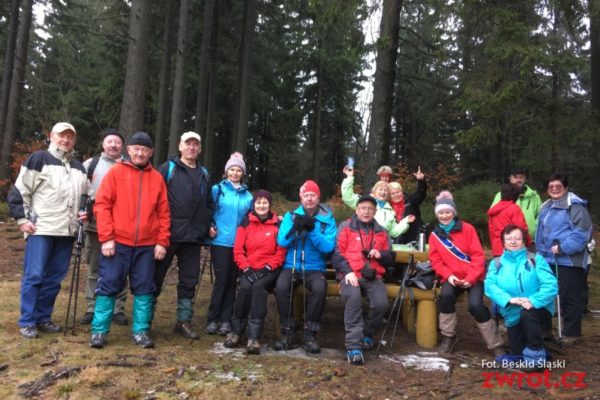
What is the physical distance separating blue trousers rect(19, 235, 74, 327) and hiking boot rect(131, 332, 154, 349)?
114 cm

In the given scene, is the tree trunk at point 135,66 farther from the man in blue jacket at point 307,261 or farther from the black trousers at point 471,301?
the black trousers at point 471,301

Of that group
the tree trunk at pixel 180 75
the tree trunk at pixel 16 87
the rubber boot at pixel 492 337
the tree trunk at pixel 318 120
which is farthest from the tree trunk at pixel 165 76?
the rubber boot at pixel 492 337

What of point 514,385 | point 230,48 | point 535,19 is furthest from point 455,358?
point 230,48

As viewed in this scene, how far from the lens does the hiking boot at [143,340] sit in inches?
188

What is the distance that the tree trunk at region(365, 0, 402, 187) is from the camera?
31.3 ft

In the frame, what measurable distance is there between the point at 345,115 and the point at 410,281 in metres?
24.7

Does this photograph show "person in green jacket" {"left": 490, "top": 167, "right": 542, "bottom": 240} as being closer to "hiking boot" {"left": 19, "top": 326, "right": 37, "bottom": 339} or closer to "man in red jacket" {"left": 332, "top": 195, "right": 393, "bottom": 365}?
"man in red jacket" {"left": 332, "top": 195, "right": 393, "bottom": 365}

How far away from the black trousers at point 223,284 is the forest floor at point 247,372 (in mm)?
306

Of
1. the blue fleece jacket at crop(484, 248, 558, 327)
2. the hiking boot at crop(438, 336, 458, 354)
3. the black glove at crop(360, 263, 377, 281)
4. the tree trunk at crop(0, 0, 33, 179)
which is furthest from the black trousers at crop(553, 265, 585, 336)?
the tree trunk at crop(0, 0, 33, 179)

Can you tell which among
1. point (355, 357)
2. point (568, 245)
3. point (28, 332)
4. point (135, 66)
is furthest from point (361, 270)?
point (135, 66)

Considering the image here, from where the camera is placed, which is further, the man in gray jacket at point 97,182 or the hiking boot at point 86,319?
the hiking boot at point 86,319

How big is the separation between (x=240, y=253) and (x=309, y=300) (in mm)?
938

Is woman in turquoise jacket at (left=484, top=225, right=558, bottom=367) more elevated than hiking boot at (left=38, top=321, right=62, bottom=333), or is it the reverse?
woman in turquoise jacket at (left=484, top=225, right=558, bottom=367)

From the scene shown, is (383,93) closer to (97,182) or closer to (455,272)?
(455,272)
